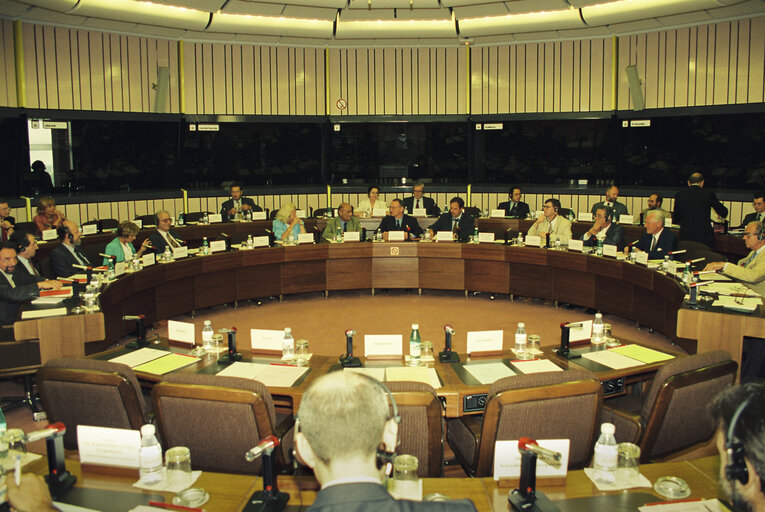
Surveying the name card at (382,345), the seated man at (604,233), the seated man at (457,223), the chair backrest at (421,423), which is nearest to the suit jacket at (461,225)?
the seated man at (457,223)

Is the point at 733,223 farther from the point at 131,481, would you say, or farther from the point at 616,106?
the point at 131,481

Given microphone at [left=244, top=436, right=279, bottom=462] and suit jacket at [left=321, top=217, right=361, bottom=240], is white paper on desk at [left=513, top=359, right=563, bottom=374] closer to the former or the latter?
microphone at [left=244, top=436, right=279, bottom=462]

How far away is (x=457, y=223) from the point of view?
9.50 meters

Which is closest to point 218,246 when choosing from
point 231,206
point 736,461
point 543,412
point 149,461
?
point 231,206

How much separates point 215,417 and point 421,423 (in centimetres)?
93

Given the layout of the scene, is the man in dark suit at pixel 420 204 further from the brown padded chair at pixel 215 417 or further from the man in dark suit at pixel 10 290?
the brown padded chair at pixel 215 417

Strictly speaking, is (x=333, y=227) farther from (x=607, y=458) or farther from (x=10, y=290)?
(x=607, y=458)

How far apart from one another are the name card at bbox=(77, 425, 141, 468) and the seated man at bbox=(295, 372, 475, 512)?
119cm

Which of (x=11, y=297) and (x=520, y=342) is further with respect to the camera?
(x=11, y=297)

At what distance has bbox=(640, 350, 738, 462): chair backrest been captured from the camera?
3.00 meters

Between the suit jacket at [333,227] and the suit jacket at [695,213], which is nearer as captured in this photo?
the suit jacket at [695,213]

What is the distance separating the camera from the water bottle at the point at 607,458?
7.97ft

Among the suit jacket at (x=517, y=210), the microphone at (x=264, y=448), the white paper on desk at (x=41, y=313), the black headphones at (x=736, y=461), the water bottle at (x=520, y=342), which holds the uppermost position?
the suit jacket at (x=517, y=210)

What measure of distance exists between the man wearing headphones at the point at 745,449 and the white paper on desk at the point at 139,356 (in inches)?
132
